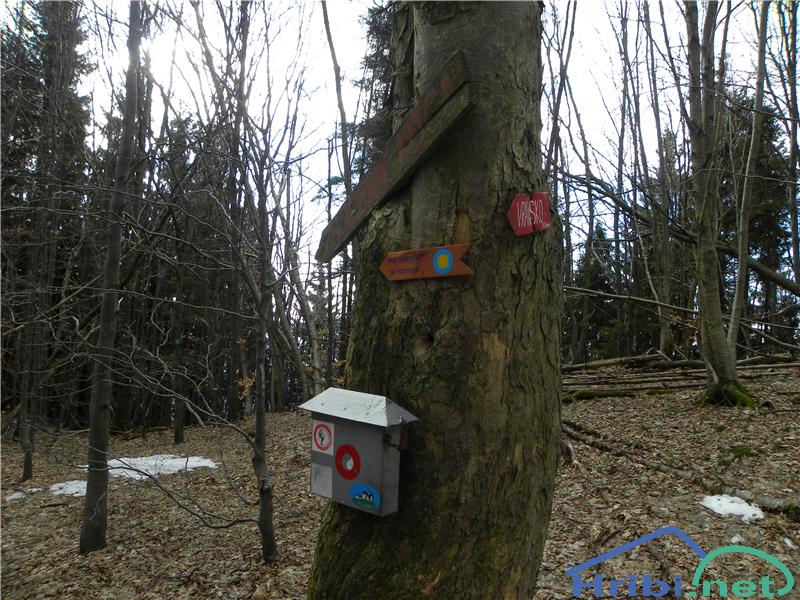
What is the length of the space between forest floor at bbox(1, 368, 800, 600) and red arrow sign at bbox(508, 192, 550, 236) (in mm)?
2818

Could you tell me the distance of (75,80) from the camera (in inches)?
511

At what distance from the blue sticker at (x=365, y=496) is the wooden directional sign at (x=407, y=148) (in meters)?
0.86

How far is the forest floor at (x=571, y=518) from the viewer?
384cm

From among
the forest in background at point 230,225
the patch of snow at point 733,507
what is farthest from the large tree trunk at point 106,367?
the patch of snow at point 733,507

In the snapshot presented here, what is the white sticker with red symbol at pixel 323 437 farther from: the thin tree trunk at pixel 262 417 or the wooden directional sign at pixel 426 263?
the thin tree trunk at pixel 262 417

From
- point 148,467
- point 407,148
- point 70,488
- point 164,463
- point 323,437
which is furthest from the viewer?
point 164,463

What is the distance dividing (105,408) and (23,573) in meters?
1.86

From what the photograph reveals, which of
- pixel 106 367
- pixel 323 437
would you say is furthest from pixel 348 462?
pixel 106 367

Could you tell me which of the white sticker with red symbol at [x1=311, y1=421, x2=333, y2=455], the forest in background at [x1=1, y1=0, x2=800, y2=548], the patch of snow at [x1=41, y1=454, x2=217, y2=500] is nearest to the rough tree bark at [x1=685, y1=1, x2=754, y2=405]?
the forest in background at [x1=1, y1=0, x2=800, y2=548]

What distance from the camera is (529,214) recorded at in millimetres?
1574

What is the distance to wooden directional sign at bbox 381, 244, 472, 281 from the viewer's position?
1528 mm

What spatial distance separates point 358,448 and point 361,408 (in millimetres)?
142

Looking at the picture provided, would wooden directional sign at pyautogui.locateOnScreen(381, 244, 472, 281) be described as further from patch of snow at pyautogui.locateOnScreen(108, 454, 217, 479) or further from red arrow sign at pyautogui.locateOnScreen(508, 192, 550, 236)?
patch of snow at pyautogui.locateOnScreen(108, 454, 217, 479)

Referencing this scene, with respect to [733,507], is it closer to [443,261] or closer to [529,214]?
[529,214]
